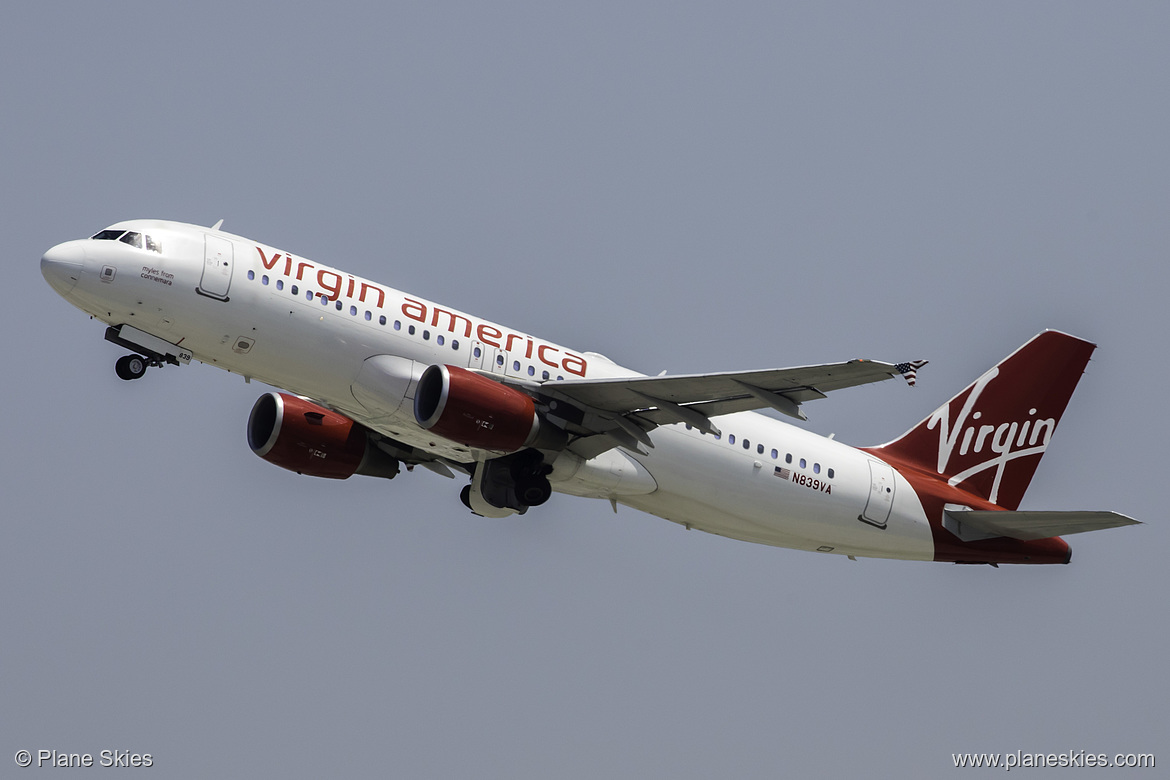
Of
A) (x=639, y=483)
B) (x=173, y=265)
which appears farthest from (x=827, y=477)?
(x=173, y=265)

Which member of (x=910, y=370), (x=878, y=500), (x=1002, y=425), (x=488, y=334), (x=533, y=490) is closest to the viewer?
(x=910, y=370)

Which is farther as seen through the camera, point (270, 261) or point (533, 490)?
point (533, 490)

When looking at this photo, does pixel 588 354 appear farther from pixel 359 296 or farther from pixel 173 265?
pixel 173 265

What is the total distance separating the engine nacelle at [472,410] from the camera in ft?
102

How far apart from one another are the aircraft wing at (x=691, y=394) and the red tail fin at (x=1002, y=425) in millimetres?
8453

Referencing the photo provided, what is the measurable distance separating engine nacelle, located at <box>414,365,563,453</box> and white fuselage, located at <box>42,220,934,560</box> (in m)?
Result: 0.89

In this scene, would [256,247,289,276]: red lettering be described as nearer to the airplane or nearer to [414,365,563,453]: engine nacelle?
the airplane

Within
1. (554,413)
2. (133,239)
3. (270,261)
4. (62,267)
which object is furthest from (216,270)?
(554,413)

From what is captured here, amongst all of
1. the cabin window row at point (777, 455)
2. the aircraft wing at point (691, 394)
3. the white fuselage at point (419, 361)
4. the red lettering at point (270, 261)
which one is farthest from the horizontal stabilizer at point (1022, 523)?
the red lettering at point (270, 261)

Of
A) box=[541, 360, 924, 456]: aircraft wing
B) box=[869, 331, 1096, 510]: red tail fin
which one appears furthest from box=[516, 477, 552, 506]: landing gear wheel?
box=[869, 331, 1096, 510]: red tail fin

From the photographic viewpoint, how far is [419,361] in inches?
1267

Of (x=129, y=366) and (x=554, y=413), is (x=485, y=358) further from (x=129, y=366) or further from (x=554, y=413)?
(x=129, y=366)

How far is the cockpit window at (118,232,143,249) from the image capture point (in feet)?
100

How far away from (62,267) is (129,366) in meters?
2.57
